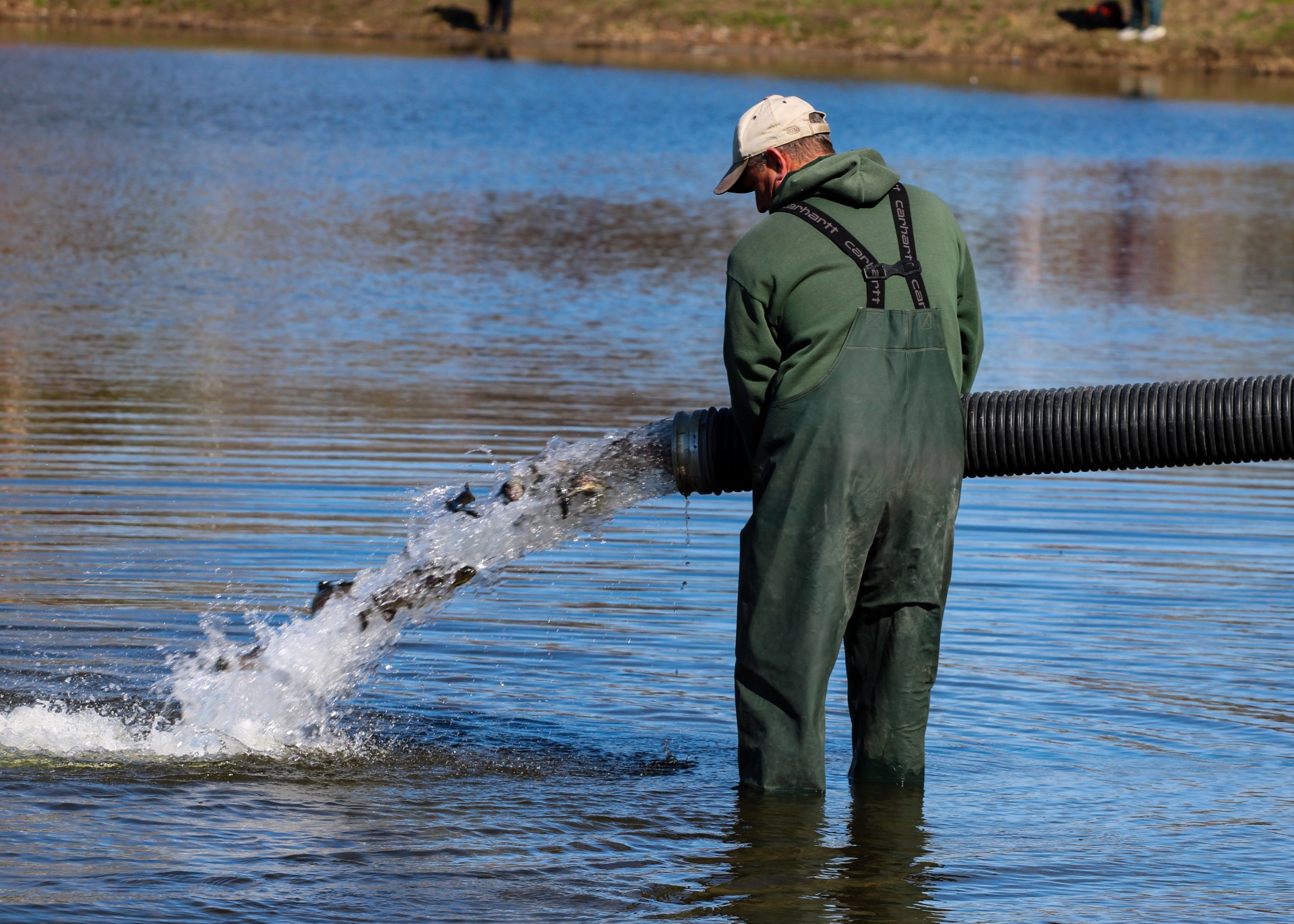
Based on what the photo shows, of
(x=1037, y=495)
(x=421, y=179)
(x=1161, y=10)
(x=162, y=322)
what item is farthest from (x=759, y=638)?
(x=1161, y=10)

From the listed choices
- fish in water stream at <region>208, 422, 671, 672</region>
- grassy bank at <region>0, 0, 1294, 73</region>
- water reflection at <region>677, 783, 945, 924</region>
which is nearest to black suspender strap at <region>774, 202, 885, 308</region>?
fish in water stream at <region>208, 422, 671, 672</region>

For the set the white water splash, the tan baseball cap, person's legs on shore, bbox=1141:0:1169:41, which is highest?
person's legs on shore, bbox=1141:0:1169:41

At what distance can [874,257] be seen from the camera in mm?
5047

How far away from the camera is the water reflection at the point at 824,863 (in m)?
4.91

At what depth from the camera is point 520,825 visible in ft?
18.0

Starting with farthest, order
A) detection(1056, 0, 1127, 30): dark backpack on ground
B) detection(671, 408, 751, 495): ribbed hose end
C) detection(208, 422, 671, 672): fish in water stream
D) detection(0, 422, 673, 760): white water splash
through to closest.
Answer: detection(1056, 0, 1127, 30): dark backpack on ground
detection(0, 422, 673, 760): white water splash
detection(208, 422, 671, 672): fish in water stream
detection(671, 408, 751, 495): ribbed hose end

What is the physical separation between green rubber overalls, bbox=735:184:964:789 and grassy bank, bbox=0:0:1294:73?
165 ft

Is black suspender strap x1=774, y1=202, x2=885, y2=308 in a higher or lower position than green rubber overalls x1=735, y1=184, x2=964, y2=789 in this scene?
higher

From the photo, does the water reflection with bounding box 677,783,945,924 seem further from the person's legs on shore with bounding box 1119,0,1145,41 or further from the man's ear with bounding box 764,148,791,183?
the person's legs on shore with bounding box 1119,0,1145,41

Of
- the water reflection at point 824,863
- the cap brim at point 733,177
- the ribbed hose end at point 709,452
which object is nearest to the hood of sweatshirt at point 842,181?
the cap brim at point 733,177

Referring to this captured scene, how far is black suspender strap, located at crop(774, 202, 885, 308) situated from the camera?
16.5 feet

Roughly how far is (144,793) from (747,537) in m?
2.01

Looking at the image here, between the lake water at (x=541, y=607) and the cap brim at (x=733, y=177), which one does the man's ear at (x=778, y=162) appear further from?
the lake water at (x=541, y=607)

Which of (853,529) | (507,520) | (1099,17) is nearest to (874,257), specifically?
(853,529)
